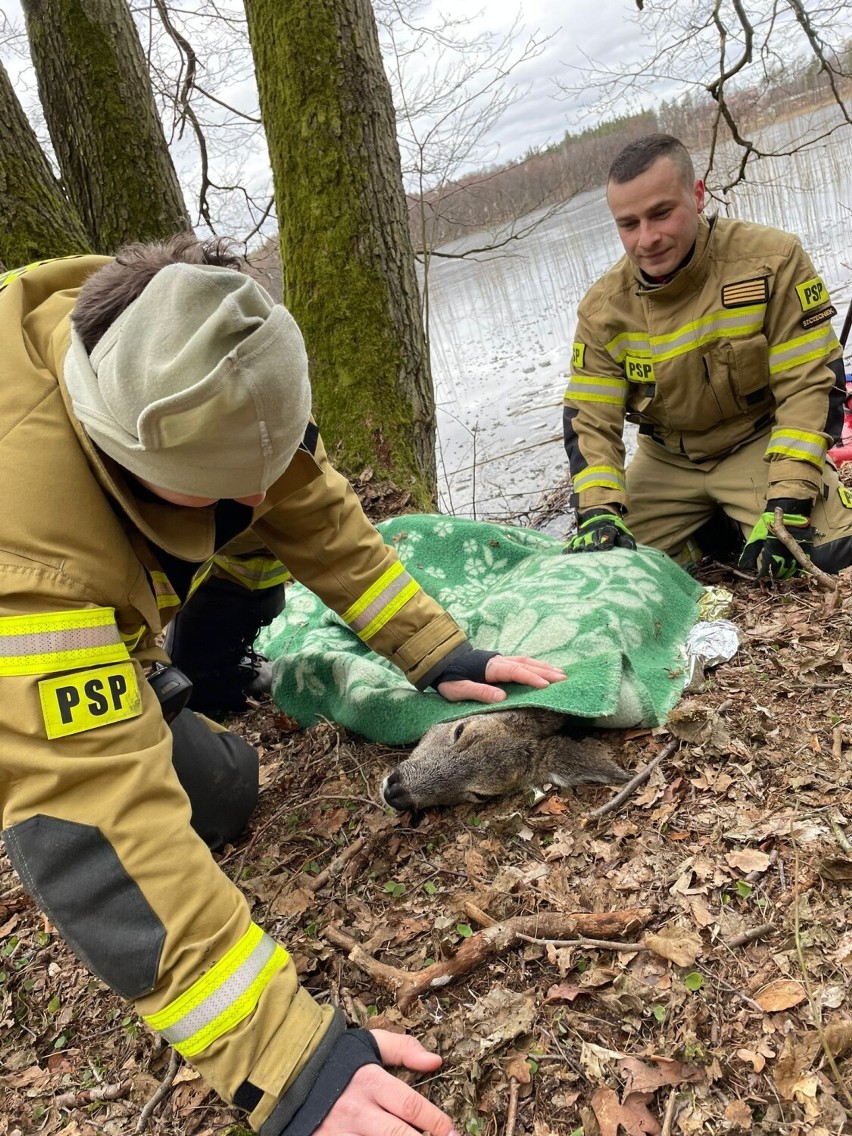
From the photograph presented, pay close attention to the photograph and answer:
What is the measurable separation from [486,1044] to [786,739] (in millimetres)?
1272

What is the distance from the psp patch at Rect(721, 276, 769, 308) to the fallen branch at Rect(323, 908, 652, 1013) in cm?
267

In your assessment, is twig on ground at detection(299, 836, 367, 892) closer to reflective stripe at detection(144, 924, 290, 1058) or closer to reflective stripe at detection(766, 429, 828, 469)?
reflective stripe at detection(144, 924, 290, 1058)

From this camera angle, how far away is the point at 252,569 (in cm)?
296

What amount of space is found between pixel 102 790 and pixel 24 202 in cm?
427

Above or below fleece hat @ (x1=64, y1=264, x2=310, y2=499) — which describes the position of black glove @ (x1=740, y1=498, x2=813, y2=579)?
below

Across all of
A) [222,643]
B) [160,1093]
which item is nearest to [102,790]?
[160,1093]

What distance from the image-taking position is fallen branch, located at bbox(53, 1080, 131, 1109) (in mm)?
1939

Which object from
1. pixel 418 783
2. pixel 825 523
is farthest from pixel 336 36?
pixel 418 783

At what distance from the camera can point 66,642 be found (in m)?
1.55

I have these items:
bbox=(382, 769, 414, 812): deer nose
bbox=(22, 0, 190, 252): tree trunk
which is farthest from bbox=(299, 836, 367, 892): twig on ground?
bbox=(22, 0, 190, 252): tree trunk

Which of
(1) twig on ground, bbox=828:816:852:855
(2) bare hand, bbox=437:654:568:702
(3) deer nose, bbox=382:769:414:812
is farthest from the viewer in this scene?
(2) bare hand, bbox=437:654:568:702

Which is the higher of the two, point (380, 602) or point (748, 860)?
point (380, 602)

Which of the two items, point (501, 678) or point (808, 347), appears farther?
point (808, 347)

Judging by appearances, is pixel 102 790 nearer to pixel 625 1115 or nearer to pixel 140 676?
pixel 140 676
